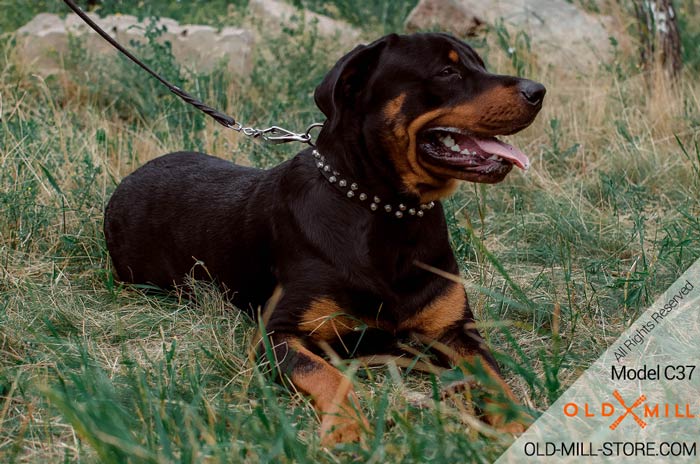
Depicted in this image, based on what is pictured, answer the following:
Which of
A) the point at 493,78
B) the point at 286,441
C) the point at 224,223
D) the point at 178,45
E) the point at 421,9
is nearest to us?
the point at 286,441

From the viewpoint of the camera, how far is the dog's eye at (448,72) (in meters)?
3.21

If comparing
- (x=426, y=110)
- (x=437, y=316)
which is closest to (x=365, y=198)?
(x=426, y=110)

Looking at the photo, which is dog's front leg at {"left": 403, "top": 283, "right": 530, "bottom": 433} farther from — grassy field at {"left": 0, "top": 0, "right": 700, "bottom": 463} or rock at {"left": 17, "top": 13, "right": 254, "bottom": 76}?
rock at {"left": 17, "top": 13, "right": 254, "bottom": 76}

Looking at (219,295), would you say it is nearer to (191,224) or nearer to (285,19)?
(191,224)

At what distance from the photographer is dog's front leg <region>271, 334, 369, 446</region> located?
99.3 inches

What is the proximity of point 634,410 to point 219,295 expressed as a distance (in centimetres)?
181

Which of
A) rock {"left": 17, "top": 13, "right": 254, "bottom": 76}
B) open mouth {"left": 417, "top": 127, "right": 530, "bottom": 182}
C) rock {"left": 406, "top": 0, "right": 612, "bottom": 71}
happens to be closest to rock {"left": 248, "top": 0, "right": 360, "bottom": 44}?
rock {"left": 406, "top": 0, "right": 612, "bottom": 71}

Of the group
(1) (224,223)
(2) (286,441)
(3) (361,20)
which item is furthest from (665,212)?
(3) (361,20)

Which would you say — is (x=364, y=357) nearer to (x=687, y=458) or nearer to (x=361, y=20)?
(x=687, y=458)

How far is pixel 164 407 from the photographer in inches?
96.1

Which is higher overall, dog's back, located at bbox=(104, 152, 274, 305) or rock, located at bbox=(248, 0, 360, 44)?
rock, located at bbox=(248, 0, 360, 44)

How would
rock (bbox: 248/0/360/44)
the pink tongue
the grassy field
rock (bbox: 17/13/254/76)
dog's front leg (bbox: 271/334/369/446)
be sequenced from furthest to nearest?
1. rock (bbox: 248/0/360/44)
2. rock (bbox: 17/13/254/76)
3. the pink tongue
4. dog's front leg (bbox: 271/334/369/446)
5. the grassy field

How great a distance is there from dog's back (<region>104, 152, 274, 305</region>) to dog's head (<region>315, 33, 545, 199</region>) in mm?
590

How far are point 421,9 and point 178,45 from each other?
2.48 m
